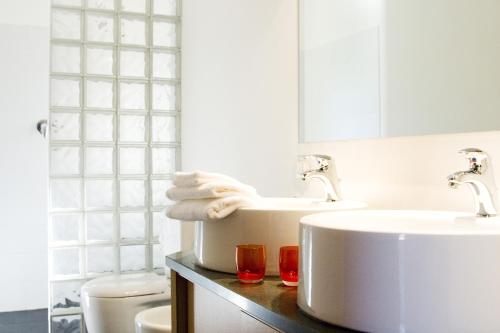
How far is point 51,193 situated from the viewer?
8.69 ft

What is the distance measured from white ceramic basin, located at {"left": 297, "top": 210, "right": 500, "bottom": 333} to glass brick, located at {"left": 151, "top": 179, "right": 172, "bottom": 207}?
2.04 metres

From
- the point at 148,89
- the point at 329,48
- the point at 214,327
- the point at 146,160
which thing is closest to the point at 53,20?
the point at 148,89

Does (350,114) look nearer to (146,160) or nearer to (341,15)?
(341,15)

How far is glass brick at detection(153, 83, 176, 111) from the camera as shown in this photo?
2773mm

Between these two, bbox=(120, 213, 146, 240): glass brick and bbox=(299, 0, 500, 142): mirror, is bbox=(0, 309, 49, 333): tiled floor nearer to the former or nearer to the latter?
bbox=(120, 213, 146, 240): glass brick

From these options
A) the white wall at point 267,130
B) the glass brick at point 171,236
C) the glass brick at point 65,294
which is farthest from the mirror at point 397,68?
the glass brick at point 65,294

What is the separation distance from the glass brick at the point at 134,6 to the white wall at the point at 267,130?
23 centimetres

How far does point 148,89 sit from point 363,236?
215cm

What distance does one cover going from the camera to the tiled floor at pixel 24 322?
3.46 m

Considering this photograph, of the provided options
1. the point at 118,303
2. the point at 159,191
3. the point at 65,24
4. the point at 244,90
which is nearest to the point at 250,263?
the point at 244,90

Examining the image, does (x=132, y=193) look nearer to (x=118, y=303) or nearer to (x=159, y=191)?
(x=159, y=191)

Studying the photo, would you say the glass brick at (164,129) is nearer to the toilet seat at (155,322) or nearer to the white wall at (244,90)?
the white wall at (244,90)

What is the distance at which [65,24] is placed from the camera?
2.65 meters

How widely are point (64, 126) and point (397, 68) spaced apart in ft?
5.96
